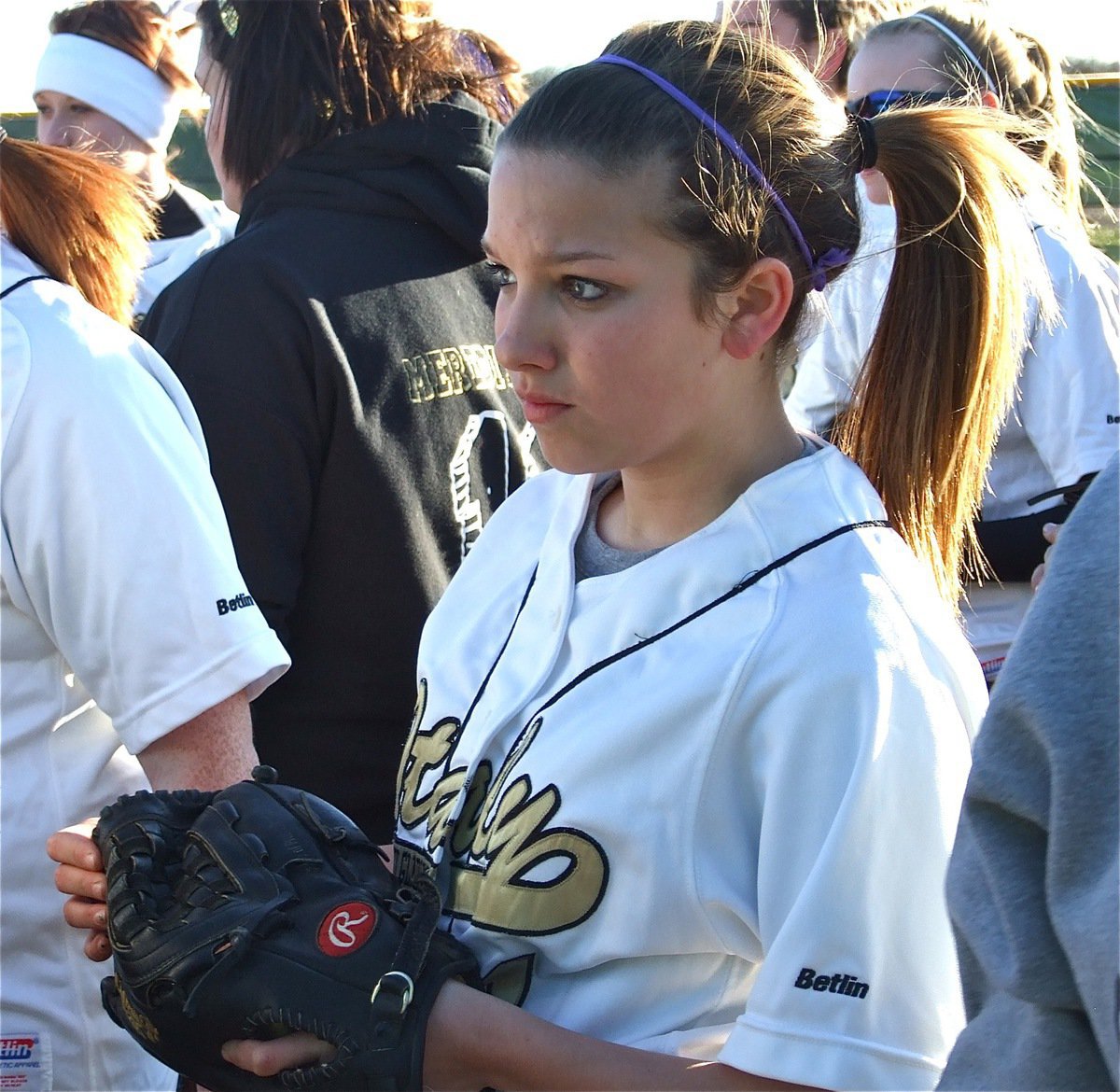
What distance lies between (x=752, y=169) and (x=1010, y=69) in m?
1.89

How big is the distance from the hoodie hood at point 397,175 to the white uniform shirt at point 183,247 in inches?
57.3

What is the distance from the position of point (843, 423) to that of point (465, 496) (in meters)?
0.87

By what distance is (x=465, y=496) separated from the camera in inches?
102

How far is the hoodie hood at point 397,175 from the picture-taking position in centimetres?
256

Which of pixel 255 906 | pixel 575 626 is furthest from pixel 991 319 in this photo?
pixel 255 906

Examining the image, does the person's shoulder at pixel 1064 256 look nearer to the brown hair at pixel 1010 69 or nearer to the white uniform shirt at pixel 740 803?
the brown hair at pixel 1010 69

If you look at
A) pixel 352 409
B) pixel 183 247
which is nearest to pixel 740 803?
pixel 352 409

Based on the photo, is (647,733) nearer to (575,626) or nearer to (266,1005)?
(575,626)

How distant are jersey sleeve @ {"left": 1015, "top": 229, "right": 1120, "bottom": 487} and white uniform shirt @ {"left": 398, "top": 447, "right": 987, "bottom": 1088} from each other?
56.6 inches

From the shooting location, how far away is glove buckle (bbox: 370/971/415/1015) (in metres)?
1.46

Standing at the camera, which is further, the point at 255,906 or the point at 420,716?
the point at 420,716

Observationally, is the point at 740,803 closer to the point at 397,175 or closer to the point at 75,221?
the point at 75,221

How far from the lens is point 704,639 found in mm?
1502

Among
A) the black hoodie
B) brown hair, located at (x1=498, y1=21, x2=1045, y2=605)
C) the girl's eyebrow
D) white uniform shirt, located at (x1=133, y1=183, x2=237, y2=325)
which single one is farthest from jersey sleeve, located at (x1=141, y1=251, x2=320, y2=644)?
white uniform shirt, located at (x1=133, y1=183, x2=237, y2=325)
